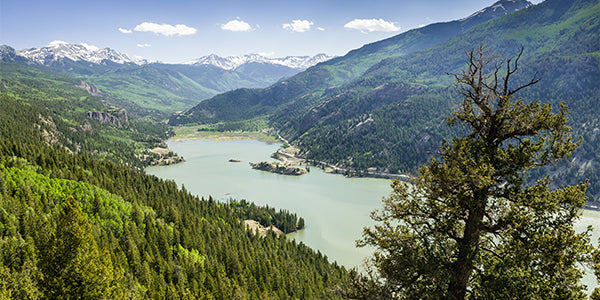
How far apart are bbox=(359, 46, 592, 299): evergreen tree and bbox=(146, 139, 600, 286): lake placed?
6916 cm

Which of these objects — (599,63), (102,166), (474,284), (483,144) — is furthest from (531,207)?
(599,63)

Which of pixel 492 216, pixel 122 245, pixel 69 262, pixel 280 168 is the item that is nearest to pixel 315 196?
pixel 280 168

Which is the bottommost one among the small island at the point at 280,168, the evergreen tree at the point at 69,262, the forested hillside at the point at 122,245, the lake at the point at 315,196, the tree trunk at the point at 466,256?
the lake at the point at 315,196

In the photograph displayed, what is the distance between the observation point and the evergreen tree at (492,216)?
12.6m

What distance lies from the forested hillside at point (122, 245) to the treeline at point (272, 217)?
1111 millimetres

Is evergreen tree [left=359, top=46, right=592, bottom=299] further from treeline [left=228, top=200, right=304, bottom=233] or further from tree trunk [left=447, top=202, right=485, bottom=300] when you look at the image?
treeline [left=228, top=200, right=304, bottom=233]

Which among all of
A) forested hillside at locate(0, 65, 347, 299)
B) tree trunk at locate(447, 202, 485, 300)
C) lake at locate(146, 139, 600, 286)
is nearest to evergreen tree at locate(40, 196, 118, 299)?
forested hillside at locate(0, 65, 347, 299)

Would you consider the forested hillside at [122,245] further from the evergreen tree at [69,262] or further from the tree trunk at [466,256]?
the tree trunk at [466,256]

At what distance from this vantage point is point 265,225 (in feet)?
336

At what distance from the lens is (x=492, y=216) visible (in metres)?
14.1

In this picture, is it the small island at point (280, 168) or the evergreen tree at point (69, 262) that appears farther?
the small island at point (280, 168)

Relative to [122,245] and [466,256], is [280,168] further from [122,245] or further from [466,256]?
[466,256]

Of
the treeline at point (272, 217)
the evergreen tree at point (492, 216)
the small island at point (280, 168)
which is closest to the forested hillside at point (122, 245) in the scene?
the treeline at point (272, 217)

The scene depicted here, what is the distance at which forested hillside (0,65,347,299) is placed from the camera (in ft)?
71.3
